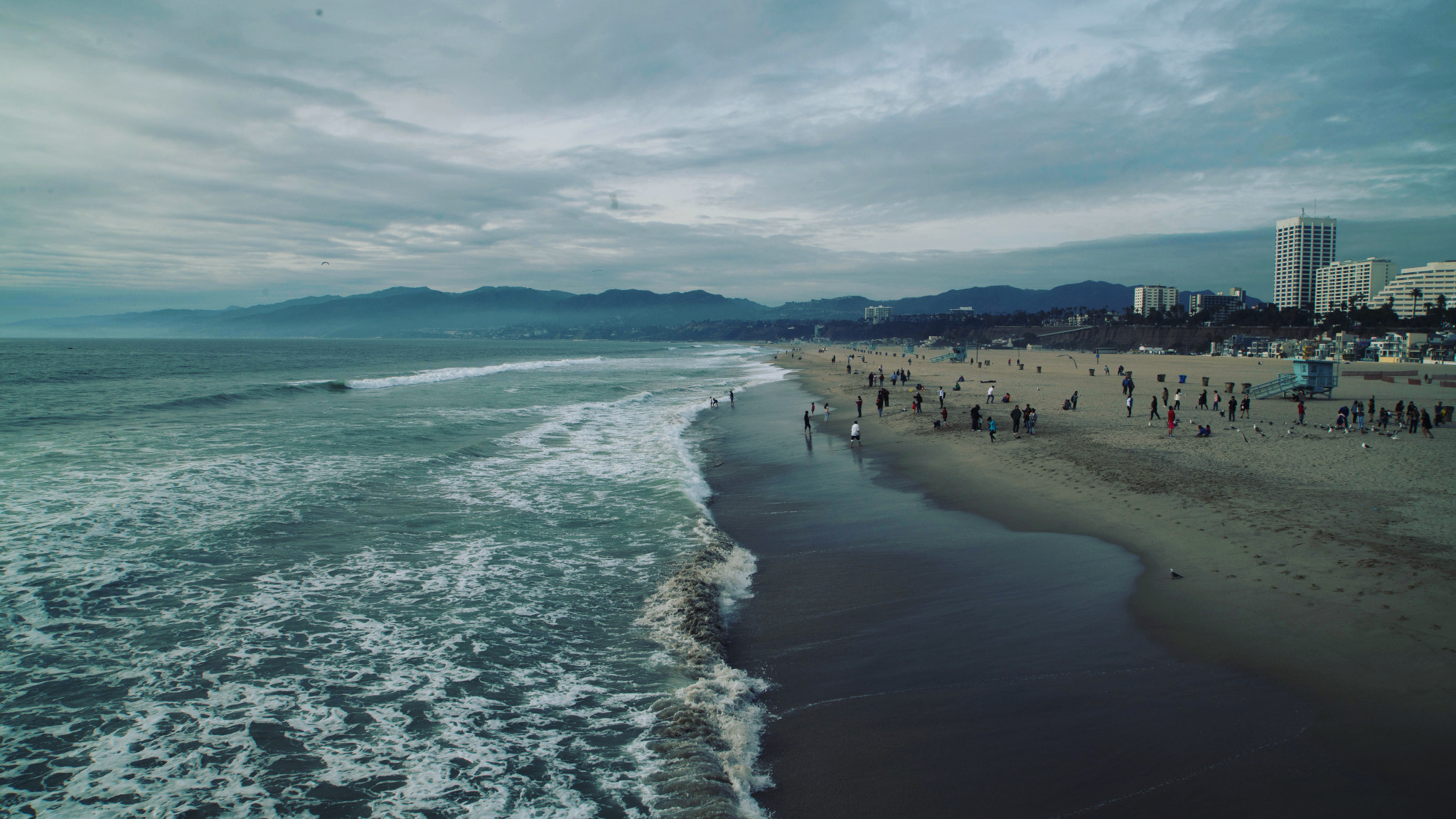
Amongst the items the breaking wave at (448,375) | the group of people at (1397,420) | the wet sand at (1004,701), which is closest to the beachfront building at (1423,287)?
the group of people at (1397,420)

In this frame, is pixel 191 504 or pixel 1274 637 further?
pixel 191 504

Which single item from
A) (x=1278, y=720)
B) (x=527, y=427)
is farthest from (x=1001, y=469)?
(x=527, y=427)

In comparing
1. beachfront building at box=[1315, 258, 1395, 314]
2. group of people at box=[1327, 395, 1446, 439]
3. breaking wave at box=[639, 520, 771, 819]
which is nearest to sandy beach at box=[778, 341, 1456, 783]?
group of people at box=[1327, 395, 1446, 439]

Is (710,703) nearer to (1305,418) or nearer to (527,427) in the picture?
(527,427)

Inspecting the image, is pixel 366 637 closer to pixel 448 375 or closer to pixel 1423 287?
pixel 448 375

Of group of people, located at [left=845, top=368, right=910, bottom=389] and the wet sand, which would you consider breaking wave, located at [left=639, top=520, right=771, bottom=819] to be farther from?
group of people, located at [left=845, top=368, right=910, bottom=389]

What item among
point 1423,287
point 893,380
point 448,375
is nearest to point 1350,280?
point 1423,287
